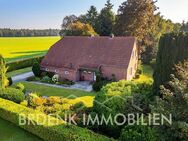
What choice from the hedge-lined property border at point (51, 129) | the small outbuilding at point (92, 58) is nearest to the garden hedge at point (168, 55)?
the hedge-lined property border at point (51, 129)

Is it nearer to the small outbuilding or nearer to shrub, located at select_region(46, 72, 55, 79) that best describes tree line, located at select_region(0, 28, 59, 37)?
the small outbuilding

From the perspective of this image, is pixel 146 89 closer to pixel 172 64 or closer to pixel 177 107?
pixel 172 64

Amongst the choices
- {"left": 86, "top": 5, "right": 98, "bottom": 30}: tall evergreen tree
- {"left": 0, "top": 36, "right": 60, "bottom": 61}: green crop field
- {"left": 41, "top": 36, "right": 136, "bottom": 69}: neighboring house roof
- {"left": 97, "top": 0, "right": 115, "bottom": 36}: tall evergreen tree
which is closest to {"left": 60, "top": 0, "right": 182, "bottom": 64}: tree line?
{"left": 97, "top": 0, "right": 115, "bottom": 36}: tall evergreen tree

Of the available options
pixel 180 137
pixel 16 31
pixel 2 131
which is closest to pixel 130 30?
pixel 2 131

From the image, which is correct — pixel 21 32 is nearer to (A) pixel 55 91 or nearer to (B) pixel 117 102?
(A) pixel 55 91

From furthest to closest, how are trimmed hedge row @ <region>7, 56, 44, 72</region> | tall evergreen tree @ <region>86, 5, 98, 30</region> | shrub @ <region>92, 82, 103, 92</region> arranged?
tall evergreen tree @ <region>86, 5, 98, 30</region>
trimmed hedge row @ <region>7, 56, 44, 72</region>
shrub @ <region>92, 82, 103, 92</region>
